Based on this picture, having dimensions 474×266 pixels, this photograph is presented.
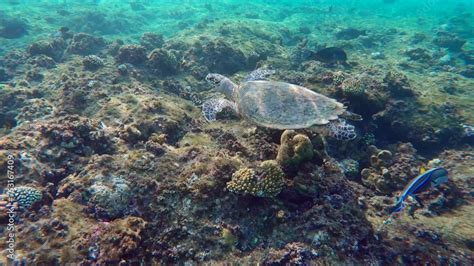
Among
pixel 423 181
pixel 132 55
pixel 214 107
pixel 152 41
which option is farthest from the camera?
pixel 152 41

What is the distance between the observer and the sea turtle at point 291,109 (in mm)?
5422

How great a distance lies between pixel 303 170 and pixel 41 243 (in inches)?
149

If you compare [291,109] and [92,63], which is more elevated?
[291,109]

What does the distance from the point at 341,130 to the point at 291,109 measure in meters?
1.04

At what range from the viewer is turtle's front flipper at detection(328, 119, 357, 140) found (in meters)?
5.42

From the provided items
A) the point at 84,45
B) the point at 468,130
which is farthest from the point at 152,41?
the point at 468,130

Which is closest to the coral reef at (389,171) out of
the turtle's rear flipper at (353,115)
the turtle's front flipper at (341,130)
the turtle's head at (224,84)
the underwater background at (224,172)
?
the underwater background at (224,172)

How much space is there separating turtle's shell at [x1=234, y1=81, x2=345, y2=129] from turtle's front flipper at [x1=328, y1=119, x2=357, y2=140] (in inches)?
6.7

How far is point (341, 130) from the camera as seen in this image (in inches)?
215

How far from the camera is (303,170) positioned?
4.59 m

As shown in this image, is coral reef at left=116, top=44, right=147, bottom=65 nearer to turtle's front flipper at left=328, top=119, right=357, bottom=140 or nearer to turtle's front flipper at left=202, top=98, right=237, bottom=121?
turtle's front flipper at left=202, top=98, right=237, bottom=121

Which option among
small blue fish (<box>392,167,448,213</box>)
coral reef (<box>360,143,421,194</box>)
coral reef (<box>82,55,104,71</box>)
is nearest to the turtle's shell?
small blue fish (<box>392,167,448,213</box>)

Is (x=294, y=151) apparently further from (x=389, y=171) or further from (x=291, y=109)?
(x=389, y=171)

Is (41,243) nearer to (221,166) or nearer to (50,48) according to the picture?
(221,166)
